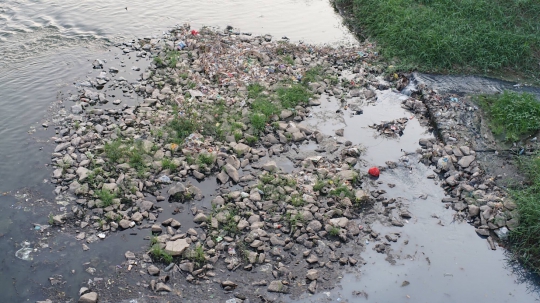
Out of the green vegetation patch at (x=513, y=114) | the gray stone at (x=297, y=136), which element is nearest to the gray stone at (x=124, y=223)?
the gray stone at (x=297, y=136)

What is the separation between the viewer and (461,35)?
9.96m

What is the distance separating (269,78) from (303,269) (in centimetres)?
461

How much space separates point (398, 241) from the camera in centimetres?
585

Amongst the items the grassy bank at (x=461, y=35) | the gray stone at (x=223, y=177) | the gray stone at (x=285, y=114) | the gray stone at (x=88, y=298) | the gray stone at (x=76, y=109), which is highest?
the grassy bank at (x=461, y=35)

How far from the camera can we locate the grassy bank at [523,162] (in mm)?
5832

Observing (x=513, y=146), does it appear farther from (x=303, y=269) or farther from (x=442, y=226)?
(x=303, y=269)

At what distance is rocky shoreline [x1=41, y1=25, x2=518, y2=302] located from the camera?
5.35 m

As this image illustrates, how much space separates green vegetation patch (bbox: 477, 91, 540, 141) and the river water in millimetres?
2674

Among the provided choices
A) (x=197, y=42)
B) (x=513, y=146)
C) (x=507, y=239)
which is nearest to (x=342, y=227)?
(x=507, y=239)

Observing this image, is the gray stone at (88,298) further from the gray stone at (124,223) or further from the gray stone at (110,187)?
the gray stone at (110,187)

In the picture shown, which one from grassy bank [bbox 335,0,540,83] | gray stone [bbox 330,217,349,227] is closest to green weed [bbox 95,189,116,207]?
gray stone [bbox 330,217,349,227]

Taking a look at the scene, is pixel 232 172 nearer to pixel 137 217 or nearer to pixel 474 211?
pixel 137 217

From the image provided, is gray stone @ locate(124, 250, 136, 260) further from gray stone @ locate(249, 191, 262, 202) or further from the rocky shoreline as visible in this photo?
gray stone @ locate(249, 191, 262, 202)

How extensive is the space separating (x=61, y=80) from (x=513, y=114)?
8.47 m
